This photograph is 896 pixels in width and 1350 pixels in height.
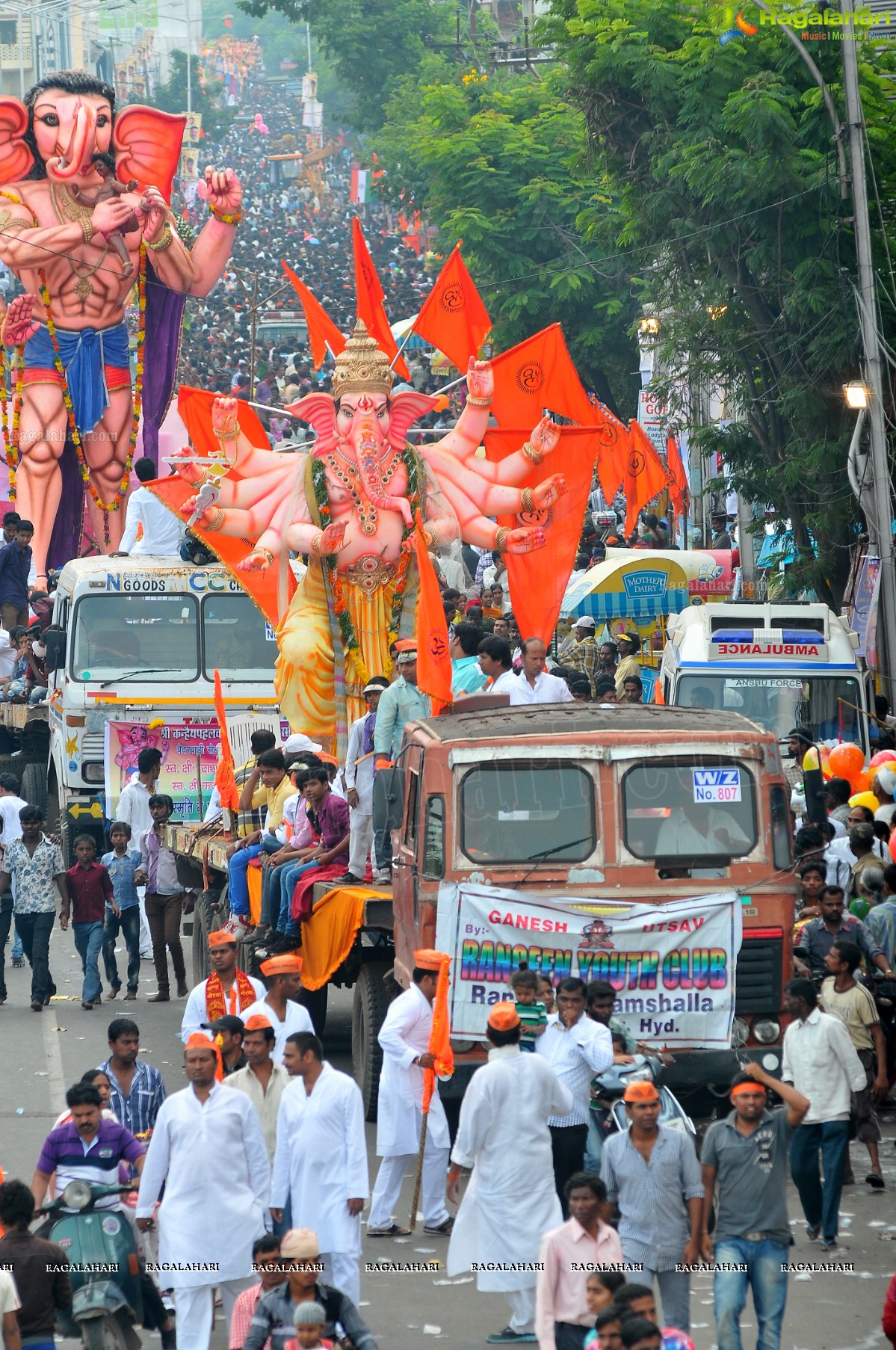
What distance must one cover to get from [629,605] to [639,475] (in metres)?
7.03

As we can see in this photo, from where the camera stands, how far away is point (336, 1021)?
14992 mm

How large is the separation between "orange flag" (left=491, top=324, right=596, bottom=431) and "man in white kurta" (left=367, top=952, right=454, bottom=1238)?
800cm

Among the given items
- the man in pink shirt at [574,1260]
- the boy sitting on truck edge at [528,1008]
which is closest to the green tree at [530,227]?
the boy sitting on truck edge at [528,1008]

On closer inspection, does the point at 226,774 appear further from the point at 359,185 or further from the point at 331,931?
the point at 359,185

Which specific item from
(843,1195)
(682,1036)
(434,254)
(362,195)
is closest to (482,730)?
(682,1036)

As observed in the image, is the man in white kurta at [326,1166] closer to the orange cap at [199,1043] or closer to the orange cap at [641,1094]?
the orange cap at [199,1043]

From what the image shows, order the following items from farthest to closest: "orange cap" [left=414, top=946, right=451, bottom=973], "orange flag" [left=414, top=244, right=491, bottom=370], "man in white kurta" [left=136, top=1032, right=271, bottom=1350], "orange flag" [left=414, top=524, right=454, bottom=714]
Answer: "orange flag" [left=414, top=244, right=491, bottom=370] → "orange flag" [left=414, top=524, right=454, bottom=714] → "orange cap" [left=414, top=946, right=451, bottom=973] → "man in white kurta" [left=136, top=1032, right=271, bottom=1350]

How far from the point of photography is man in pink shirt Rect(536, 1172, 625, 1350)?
300 inches

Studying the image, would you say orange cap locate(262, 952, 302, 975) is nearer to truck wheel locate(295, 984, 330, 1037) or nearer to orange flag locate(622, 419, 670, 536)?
truck wheel locate(295, 984, 330, 1037)

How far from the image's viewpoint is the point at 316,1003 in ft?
44.2

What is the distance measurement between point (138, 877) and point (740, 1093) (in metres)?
8.23

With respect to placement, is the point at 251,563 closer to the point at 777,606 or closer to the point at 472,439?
the point at 472,439

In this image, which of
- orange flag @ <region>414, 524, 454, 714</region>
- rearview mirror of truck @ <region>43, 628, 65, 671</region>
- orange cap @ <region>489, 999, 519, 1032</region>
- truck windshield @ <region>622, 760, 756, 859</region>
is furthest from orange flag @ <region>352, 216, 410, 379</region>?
orange cap @ <region>489, 999, 519, 1032</region>

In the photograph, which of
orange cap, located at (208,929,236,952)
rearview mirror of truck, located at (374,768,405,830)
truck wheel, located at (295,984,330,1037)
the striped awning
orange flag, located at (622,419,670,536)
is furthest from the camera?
orange flag, located at (622,419,670,536)
